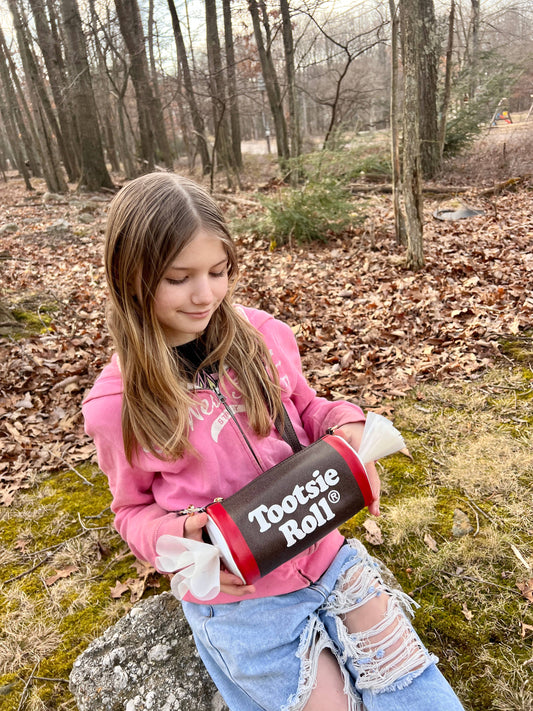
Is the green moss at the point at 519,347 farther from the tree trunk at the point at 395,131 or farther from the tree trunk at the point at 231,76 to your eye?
the tree trunk at the point at 231,76

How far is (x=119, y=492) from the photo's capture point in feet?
5.39

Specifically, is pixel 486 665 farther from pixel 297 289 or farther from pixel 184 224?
pixel 297 289

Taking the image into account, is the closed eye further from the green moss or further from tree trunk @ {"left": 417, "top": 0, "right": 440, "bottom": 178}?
tree trunk @ {"left": 417, "top": 0, "right": 440, "bottom": 178}

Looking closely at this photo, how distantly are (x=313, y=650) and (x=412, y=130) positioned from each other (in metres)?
5.63

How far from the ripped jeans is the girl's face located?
3.45 ft

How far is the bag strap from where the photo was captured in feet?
5.85

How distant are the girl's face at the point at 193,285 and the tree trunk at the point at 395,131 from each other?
18.8ft

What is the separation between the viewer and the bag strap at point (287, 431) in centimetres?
178

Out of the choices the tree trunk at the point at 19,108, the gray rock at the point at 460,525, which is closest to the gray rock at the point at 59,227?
the tree trunk at the point at 19,108

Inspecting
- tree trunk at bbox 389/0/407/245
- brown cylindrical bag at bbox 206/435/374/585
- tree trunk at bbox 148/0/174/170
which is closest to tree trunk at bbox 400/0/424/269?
tree trunk at bbox 389/0/407/245

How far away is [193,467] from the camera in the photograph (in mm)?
1636

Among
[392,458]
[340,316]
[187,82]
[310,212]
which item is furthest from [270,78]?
[392,458]

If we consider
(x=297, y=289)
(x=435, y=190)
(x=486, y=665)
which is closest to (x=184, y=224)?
(x=486, y=665)

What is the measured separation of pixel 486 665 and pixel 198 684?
121 cm
